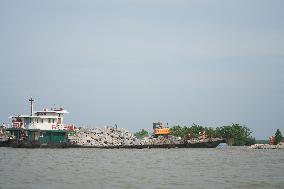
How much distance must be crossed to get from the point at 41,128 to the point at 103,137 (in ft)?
44.5

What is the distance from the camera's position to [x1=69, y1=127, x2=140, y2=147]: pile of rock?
259 ft

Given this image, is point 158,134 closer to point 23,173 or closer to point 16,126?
point 16,126

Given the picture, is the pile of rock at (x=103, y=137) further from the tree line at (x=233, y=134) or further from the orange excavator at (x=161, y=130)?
the tree line at (x=233, y=134)

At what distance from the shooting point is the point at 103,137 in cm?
8219

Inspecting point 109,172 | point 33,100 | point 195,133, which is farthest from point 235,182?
point 195,133

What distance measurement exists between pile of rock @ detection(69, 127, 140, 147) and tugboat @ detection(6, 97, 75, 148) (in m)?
3.87

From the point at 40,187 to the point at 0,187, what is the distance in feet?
7.28

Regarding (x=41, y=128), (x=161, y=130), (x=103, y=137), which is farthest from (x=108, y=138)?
(x=41, y=128)

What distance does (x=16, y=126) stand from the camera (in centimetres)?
7256

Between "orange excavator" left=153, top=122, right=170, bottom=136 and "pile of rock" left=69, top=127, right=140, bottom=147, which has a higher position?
"orange excavator" left=153, top=122, right=170, bottom=136

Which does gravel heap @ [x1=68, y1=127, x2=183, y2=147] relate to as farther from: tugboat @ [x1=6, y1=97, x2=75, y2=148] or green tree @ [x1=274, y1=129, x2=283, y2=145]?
green tree @ [x1=274, y1=129, x2=283, y2=145]

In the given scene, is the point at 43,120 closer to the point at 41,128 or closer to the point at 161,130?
the point at 41,128

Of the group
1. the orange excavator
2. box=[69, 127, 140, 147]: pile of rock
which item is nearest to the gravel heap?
box=[69, 127, 140, 147]: pile of rock

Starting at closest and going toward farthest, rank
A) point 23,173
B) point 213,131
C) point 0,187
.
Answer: point 0,187
point 23,173
point 213,131
